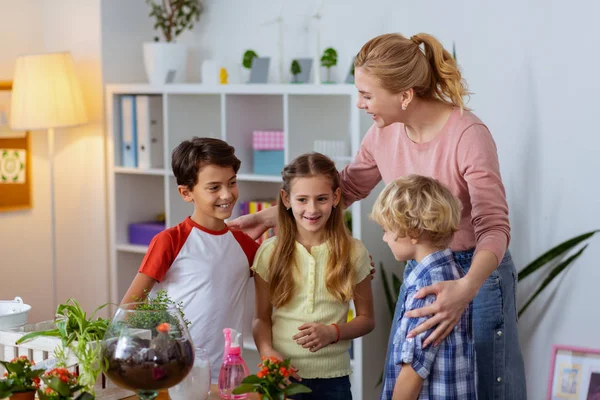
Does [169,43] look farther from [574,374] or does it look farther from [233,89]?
[574,374]

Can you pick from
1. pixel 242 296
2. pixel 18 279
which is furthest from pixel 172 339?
pixel 18 279

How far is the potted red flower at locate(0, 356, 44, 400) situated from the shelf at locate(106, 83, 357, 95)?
1843 mm

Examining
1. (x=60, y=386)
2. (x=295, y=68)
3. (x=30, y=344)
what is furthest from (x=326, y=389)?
(x=295, y=68)

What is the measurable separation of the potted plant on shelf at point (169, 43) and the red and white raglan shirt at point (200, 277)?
1.77 meters

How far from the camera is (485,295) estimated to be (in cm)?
226

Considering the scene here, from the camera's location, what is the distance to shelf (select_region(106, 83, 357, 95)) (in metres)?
3.32

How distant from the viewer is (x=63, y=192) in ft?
13.9

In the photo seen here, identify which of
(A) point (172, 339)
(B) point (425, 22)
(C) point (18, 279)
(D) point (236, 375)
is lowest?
(C) point (18, 279)

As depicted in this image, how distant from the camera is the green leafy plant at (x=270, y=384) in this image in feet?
5.41

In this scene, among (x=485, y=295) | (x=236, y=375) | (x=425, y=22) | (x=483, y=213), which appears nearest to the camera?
(x=236, y=375)

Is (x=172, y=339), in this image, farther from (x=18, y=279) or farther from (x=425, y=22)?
(x=18, y=279)

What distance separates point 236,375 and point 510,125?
1942 mm

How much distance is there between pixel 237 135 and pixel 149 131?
0.47 m

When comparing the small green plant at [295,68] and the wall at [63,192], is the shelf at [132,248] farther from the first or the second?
the small green plant at [295,68]
